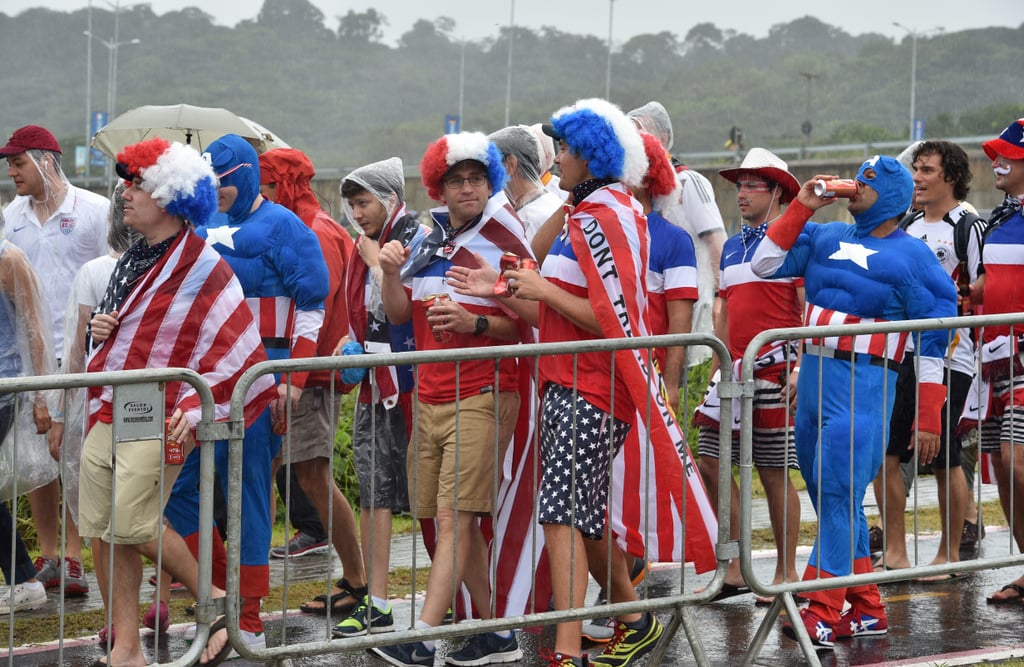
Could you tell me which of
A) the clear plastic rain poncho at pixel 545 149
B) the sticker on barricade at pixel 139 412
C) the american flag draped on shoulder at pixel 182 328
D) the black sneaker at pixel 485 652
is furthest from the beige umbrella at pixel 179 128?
the sticker on barricade at pixel 139 412

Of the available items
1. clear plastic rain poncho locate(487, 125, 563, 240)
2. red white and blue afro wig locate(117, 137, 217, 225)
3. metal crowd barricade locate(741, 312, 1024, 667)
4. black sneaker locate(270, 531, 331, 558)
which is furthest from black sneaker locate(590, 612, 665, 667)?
black sneaker locate(270, 531, 331, 558)

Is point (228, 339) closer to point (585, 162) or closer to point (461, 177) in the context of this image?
point (461, 177)

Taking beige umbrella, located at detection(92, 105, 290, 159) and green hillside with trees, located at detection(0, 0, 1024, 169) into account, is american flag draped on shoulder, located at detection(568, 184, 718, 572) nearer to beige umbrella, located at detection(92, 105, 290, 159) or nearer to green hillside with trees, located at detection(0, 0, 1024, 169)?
beige umbrella, located at detection(92, 105, 290, 159)

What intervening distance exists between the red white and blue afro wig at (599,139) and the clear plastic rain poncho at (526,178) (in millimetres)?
1292

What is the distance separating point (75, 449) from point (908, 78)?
139228 millimetres

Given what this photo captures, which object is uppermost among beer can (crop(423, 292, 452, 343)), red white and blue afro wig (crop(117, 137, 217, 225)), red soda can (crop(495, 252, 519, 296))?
red white and blue afro wig (crop(117, 137, 217, 225))

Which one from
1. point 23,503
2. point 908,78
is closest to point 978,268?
point 23,503

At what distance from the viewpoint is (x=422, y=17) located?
182000 mm

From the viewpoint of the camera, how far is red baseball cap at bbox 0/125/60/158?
7582 mm

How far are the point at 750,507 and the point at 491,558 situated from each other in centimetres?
99

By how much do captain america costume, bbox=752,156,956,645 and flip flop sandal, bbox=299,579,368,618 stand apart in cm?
205

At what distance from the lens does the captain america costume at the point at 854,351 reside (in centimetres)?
571

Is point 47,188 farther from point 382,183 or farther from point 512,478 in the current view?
point 512,478

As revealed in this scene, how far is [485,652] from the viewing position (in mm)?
5582
